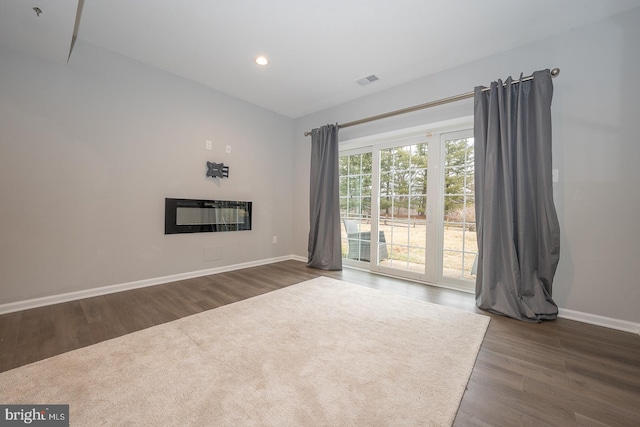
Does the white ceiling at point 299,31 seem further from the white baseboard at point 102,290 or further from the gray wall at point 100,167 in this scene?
the white baseboard at point 102,290

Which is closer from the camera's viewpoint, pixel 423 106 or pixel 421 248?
pixel 423 106

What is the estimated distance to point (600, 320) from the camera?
88.1 inches

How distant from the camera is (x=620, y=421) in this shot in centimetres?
121

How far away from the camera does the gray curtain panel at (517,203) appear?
233 cm

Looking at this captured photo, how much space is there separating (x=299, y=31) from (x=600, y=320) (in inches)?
150

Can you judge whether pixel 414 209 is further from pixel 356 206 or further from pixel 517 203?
pixel 517 203

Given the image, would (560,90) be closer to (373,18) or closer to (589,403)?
(373,18)

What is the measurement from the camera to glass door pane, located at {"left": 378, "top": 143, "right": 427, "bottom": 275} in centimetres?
349

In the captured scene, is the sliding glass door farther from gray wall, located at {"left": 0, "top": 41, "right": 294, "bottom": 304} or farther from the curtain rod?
gray wall, located at {"left": 0, "top": 41, "right": 294, "bottom": 304}

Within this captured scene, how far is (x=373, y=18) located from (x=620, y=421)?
3.10 m

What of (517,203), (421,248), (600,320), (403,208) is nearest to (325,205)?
(403,208)

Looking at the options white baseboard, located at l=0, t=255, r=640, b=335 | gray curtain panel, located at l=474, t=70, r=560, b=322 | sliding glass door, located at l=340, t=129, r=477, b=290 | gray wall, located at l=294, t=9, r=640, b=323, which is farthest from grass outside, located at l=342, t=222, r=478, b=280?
white baseboard, located at l=0, t=255, r=640, b=335

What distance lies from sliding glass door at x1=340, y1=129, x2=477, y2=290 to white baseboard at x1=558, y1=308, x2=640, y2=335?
86 cm

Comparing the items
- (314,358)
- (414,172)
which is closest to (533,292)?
(414,172)
